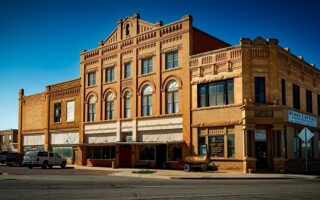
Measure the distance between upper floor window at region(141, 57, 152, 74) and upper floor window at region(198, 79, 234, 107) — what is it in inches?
267

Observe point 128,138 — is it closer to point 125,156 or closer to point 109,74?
point 125,156

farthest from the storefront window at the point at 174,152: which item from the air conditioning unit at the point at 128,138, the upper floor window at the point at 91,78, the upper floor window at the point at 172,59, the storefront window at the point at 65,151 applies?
the storefront window at the point at 65,151

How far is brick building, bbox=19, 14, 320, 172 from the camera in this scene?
108ft

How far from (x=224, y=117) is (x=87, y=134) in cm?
1874

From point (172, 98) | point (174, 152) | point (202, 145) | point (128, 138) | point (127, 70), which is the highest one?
point (127, 70)

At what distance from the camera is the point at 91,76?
47500 millimetres

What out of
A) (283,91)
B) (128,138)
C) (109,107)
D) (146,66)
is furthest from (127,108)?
(283,91)

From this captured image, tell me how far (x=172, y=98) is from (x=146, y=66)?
4958 millimetres

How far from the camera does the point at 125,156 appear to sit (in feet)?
137

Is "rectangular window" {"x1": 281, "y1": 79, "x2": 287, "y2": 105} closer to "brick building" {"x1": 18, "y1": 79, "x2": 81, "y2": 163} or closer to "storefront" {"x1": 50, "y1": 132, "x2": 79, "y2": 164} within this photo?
"brick building" {"x1": 18, "y1": 79, "x2": 81, "y2": 163}

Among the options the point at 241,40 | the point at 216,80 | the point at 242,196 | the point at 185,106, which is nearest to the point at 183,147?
the point at 185,106

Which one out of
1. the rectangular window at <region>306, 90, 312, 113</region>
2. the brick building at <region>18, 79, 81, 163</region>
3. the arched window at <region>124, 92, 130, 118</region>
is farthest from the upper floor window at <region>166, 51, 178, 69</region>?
the brick building at <region>18, 79, 81, 163</region>

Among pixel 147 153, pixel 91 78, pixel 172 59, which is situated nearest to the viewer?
pixel 172 59

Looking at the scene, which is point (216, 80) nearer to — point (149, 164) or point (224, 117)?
point (224, 117)
